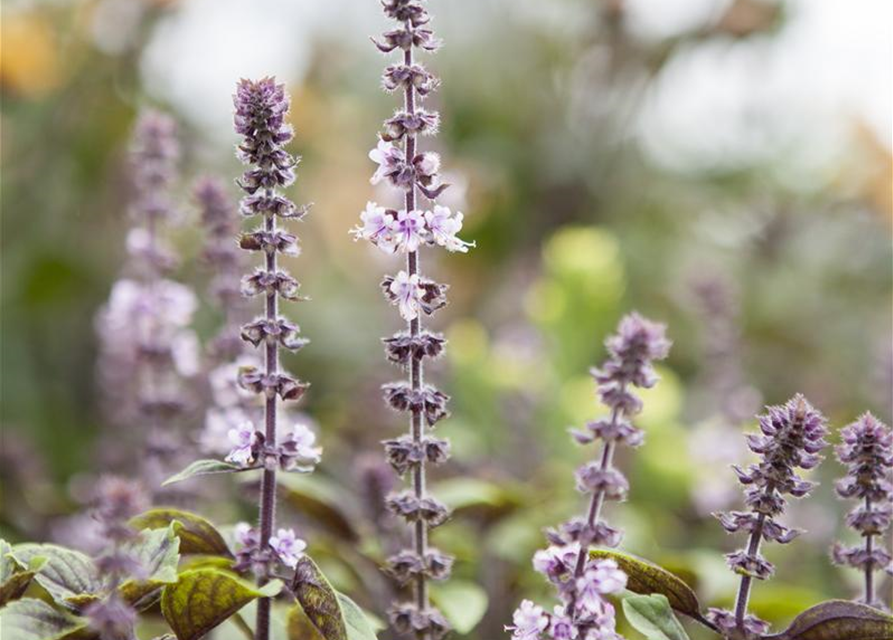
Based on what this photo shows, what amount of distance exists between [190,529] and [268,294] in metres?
0.16

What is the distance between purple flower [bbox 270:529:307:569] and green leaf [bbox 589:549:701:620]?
0.17 meters

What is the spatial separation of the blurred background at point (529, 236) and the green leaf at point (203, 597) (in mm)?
467

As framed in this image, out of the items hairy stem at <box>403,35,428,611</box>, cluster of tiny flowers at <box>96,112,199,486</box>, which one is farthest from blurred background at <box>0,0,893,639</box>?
hairy stem at <box>403,35,428,611</box>

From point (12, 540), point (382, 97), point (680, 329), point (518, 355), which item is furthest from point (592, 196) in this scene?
point (12, 540)

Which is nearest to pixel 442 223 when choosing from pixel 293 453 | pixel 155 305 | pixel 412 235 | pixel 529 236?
pixel 412 235

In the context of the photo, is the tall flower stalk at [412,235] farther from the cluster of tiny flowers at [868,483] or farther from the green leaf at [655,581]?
the cluster of tiny flowers at [868,483]

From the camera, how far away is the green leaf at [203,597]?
630 mm

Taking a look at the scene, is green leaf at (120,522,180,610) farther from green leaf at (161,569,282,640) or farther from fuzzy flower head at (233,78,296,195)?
fuzzy flower head at (233,78,296,195)

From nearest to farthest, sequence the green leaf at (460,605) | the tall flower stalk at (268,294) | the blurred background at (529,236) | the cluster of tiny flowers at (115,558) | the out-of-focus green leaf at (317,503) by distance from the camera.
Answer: the cluster of tiny flowers at (115,558), the tall flower stalk at (268,294), the green leaf at (460,605), the out-of-focus green leaf at (317,503), the blurred background at (529,236)

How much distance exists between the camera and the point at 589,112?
2.43 meters

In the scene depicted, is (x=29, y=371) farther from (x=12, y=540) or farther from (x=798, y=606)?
(x=798, y=606)

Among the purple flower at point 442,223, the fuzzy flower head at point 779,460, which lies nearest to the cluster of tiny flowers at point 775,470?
the fuzzy flower head at point 779,460

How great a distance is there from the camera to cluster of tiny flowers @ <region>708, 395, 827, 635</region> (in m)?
0.63

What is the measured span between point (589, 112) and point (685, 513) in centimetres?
122
